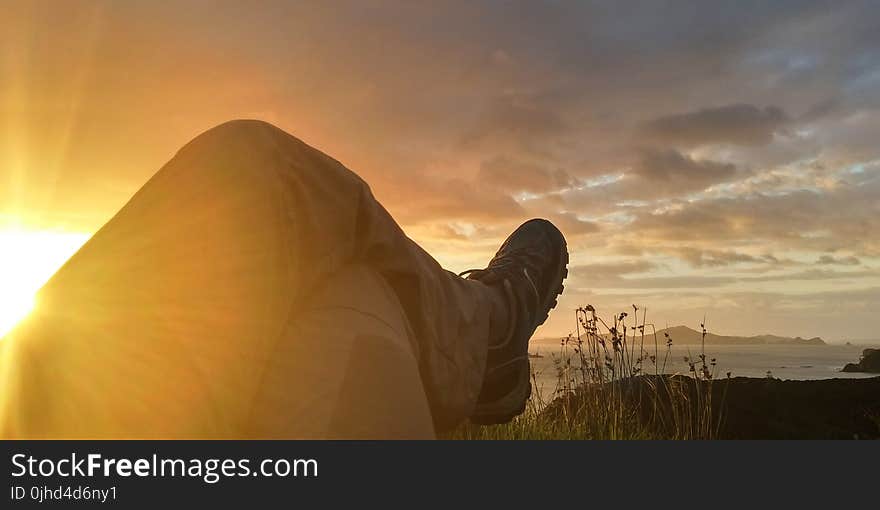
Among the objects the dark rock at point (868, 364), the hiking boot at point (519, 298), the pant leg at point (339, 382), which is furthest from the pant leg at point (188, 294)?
the dark rock at point (868, 364)

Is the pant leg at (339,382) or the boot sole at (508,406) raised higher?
the pant leg at (339,382)

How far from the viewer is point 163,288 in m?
1.41

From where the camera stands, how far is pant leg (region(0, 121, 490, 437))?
4.26 ft

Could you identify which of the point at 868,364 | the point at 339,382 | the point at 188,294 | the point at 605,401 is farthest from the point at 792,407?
the point at 868,364

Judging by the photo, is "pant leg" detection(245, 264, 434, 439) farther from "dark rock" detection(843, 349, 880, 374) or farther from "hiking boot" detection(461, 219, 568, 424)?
"dark rock" detection(843, 349, 880, 374)

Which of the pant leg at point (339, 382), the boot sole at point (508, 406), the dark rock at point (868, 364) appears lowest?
the dark rock at point (868, 364)

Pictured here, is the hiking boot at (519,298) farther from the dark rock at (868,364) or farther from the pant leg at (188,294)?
the dark rock at (868,364)

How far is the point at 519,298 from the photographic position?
3178 millimetres

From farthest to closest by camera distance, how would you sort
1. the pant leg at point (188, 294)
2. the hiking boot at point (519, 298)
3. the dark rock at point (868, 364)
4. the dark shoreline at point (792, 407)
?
the dark rock at point (868, 364)
the dark shoreline at point (792, 407)
the hiking boot at point (519, 298)
the pant leg at point (188, 294)

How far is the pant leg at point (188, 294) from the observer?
1300mm

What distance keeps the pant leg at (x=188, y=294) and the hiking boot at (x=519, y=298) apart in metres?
1.28

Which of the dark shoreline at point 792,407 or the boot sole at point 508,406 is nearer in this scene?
the boot sole at point 508,406

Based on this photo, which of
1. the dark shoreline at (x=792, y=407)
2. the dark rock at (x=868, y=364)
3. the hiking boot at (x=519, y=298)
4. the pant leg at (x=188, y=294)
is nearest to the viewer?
the pant leg at (x=188, y=294)

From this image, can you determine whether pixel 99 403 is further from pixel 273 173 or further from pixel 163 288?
pixel 273 173
